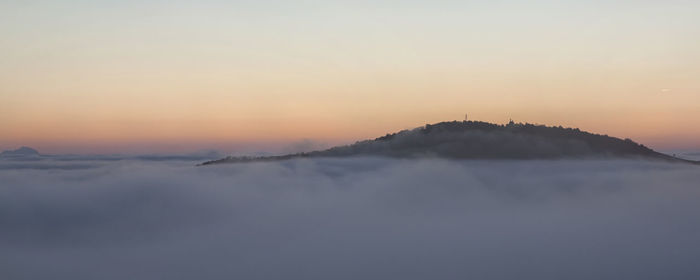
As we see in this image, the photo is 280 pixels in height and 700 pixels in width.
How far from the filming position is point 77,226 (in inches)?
2078

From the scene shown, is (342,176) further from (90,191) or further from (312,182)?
(90,191)

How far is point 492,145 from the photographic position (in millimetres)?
95250

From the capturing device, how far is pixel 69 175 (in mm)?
67938

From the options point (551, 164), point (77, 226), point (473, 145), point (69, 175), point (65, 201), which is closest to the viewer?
point (77, 226)

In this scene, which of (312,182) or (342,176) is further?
(342,176)

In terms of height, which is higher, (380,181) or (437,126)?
(437,126)

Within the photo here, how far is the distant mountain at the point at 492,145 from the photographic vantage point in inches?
3681

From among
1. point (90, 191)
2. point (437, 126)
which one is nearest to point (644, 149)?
point (437, 126)

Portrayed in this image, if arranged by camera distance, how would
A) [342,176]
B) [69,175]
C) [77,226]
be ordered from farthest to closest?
1. [342,176]
2. [69,175]
3. [77,226]

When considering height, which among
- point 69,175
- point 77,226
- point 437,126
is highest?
point 437,126

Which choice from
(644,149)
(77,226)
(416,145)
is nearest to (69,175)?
(77,226)

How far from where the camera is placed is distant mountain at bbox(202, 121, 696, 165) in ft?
307

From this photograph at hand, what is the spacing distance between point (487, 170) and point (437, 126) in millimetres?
21787

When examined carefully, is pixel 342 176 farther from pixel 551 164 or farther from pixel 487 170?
pixel 551 164
